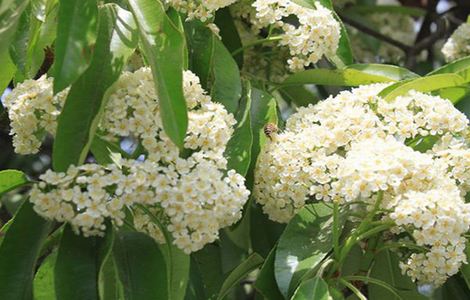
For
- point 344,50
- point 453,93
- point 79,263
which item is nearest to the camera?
point 79,263

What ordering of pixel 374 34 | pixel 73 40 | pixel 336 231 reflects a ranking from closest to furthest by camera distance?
pixel 73 40 → pixel 336 231 → pixel 374 34

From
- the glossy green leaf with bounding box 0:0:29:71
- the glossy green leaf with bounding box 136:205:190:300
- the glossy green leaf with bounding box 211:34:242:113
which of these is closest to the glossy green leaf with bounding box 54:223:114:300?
the glossy green leaf with bounding box 136:205:190:300

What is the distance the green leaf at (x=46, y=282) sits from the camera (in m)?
1.67

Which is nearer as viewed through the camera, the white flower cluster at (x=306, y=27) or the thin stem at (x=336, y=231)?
the thin stem at (x=336, y=231)

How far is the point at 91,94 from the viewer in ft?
5.40

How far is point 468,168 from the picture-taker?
183 centimetres

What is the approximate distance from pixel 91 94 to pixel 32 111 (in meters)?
0.14

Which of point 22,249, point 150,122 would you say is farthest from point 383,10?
point 22,249

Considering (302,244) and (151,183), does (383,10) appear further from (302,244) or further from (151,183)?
(151,183)

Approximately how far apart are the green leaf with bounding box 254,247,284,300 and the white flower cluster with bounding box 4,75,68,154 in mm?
473

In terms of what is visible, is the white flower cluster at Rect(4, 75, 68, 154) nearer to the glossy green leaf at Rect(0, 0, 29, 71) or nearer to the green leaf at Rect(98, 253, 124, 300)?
the glossy green leaf at Rect(0, 0, 29, 71)

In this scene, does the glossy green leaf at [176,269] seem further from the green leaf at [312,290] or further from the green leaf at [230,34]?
the green leaf at [230,34]

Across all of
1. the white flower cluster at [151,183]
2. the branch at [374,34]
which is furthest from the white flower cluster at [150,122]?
the branch at [374,34]

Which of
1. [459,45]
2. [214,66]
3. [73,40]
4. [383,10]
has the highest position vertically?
[73,40]
